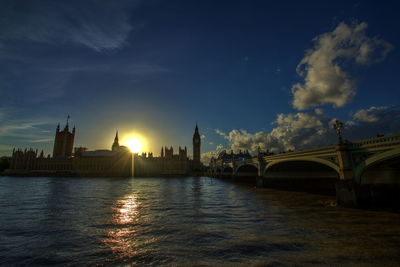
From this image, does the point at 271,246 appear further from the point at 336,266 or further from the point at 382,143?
the point at 382,143

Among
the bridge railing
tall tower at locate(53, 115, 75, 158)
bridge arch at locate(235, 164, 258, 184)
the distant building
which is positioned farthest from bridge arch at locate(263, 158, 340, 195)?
tall tower at locate(53, 115, 75, 158)

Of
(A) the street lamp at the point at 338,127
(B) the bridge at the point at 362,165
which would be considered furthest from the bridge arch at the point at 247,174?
(A) the street lamp at the point at 338,127

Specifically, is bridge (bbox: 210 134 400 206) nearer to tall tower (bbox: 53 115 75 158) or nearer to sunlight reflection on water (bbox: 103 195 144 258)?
sunlight reflection on water (bbox: 103 195 144 258)

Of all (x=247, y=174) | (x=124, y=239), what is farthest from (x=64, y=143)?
(x=124, y=239)

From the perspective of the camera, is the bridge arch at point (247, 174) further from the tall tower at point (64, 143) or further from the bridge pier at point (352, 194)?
the tall tower at point (64, 143)

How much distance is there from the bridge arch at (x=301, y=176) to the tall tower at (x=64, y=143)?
558ft

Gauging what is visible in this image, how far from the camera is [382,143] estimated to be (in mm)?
20344

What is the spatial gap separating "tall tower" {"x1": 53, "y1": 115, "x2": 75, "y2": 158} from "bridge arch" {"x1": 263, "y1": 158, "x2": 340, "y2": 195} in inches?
6700

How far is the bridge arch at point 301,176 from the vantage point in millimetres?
45438

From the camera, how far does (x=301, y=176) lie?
176 ft

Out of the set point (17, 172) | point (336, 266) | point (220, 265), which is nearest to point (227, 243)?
point (220, 265)

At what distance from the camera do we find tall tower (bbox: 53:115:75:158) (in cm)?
16755

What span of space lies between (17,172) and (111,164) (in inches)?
2364

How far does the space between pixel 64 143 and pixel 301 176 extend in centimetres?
18164
